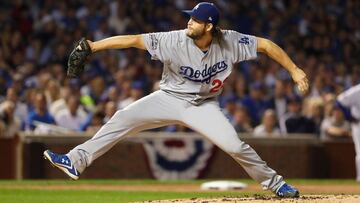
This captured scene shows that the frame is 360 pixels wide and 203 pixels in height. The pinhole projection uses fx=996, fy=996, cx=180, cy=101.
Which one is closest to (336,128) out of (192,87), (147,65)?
(147,65)

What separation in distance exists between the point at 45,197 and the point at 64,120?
533cm

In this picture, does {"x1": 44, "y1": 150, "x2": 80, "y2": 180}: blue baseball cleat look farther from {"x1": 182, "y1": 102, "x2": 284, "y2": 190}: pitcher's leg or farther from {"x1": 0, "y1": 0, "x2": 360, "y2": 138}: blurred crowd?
{"x1": 0, "y1": 0, "x2": 360, "y2": 138}: blurred crowd

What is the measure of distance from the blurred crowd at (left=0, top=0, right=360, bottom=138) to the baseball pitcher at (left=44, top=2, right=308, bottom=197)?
21.0 feet

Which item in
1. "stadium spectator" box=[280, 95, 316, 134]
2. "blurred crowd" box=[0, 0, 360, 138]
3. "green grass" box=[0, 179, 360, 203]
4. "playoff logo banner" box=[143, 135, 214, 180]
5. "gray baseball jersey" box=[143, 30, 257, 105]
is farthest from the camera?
"stadium spectator" box=[280, 95, 316, 134]

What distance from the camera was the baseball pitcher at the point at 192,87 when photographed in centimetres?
974

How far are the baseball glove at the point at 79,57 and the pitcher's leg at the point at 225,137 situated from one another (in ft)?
3.68

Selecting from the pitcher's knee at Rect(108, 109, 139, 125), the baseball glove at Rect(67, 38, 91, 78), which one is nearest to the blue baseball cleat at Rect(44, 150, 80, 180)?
the pitcher's knee at Rect(108, 109, 139, 125)

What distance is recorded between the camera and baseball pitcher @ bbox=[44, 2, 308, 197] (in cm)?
974

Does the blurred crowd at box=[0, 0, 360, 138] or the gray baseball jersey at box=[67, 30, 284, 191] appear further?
the blurred crowd at box=[0, 0, 360, 138]

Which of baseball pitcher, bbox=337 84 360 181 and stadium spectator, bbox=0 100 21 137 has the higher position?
baseball pitcher, bbox=337 84 360 181

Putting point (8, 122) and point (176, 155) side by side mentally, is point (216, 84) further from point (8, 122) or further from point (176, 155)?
point (8, 122)

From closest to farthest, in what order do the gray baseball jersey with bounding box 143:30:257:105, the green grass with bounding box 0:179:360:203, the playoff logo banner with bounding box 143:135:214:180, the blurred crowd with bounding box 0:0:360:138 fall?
the gray baseball jersey with bounding box 143:30:257:105, the green grass with bounding box 0:179:360:203, the playoff logo banner with bounding box 143:135:214:180, the blurred crowd with bounding box 0:0:360:138

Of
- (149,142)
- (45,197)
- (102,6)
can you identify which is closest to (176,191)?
(45,197)

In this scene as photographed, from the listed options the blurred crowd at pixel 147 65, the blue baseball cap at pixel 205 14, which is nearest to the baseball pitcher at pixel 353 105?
the blurred crowd at pixel 147 65
